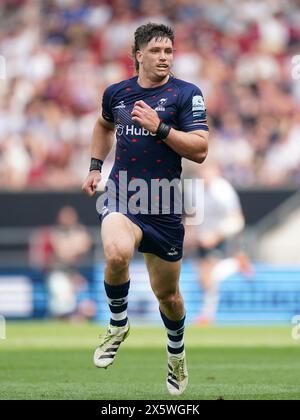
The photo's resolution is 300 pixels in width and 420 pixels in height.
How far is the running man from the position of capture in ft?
27.0

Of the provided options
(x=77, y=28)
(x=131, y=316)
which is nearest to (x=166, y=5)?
(x=77, y=28)

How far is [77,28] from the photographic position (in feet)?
72.6

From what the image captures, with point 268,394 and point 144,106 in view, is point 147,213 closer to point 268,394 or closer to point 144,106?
point 144,106

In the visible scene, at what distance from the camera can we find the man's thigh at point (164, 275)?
27.5ft

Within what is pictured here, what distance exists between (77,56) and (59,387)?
13580 mm

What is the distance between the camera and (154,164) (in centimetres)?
834

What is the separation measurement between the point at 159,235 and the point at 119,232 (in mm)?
401

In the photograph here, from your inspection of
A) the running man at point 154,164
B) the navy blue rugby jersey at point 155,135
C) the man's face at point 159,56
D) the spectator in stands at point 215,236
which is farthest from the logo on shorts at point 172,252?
the spectator in stands at point 215,236

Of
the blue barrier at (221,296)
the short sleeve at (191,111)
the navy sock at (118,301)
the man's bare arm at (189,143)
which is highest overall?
the short sleeve at (191,111)

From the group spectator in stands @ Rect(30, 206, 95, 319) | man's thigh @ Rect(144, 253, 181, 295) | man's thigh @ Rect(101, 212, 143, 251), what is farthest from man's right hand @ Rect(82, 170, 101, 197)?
spectator in stands @ Rect(30, 206, 95, 319)

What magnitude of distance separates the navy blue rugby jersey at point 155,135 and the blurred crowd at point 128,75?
10.1 metres

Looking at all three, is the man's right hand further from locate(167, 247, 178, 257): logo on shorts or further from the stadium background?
the stadium background

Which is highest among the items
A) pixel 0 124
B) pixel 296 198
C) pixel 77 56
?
pixel 77 56

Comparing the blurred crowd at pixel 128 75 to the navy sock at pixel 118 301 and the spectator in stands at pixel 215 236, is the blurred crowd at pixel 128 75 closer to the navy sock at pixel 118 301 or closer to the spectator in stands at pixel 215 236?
the spectator in stands at pixel 215 236
